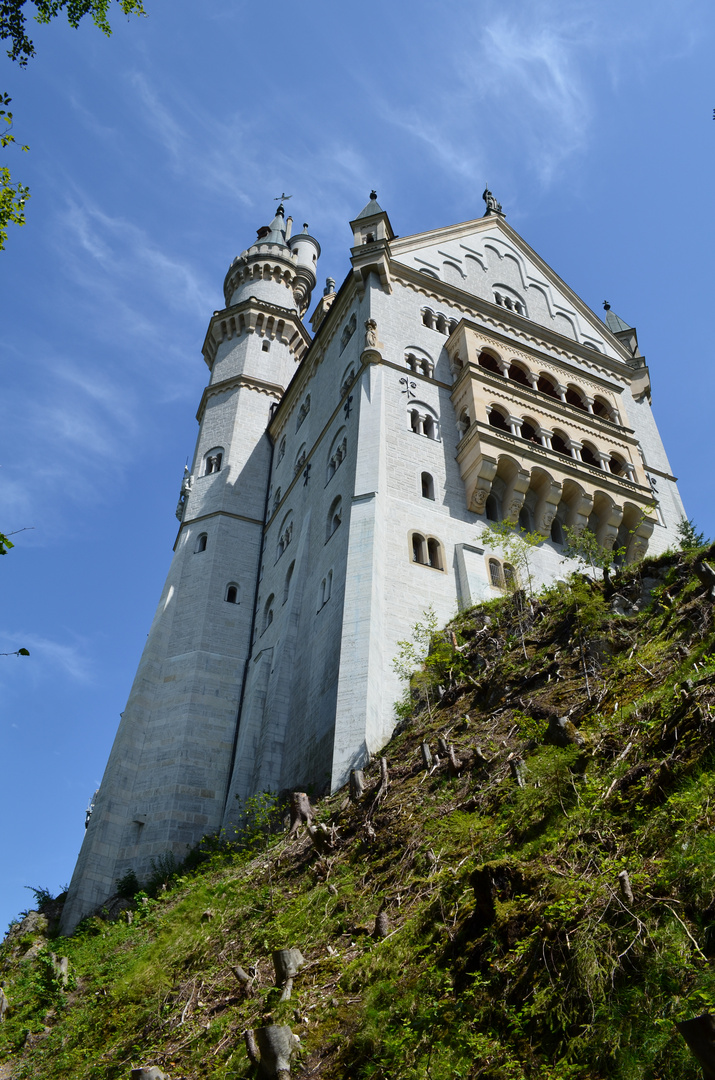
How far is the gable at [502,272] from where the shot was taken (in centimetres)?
3616

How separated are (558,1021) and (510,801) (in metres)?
4.58

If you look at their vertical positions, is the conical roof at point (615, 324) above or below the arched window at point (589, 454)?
above

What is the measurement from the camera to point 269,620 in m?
31.7

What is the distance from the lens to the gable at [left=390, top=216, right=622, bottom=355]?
119 ft

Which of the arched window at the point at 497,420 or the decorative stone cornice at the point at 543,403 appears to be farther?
the decorative stone cornice at the point at 543,403

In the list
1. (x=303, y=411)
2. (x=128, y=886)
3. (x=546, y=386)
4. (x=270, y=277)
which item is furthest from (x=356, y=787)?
(x=270, y=277)

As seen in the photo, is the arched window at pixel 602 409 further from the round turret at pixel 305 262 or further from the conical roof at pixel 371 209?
the round turret at pixel 305 262

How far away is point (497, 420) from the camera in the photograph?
29625 mm

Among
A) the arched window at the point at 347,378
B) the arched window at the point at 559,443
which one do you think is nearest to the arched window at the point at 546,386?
the arched window at the point at 559,443

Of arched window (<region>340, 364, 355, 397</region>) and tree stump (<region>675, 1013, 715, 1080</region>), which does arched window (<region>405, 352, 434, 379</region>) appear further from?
tree stump (<region>675, 1013, 715, 1080</region>)

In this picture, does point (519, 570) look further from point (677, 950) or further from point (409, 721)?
point (677, 950)

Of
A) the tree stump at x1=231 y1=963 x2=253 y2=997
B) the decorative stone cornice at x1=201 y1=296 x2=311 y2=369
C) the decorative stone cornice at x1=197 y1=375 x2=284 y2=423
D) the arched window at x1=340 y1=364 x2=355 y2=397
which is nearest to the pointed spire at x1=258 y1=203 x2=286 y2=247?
the decorative stone cornice at x1=201 y1=296 x2=311 y2=369

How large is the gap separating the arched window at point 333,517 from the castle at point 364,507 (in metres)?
0.10

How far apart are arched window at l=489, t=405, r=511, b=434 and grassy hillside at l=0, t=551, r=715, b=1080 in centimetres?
1061
